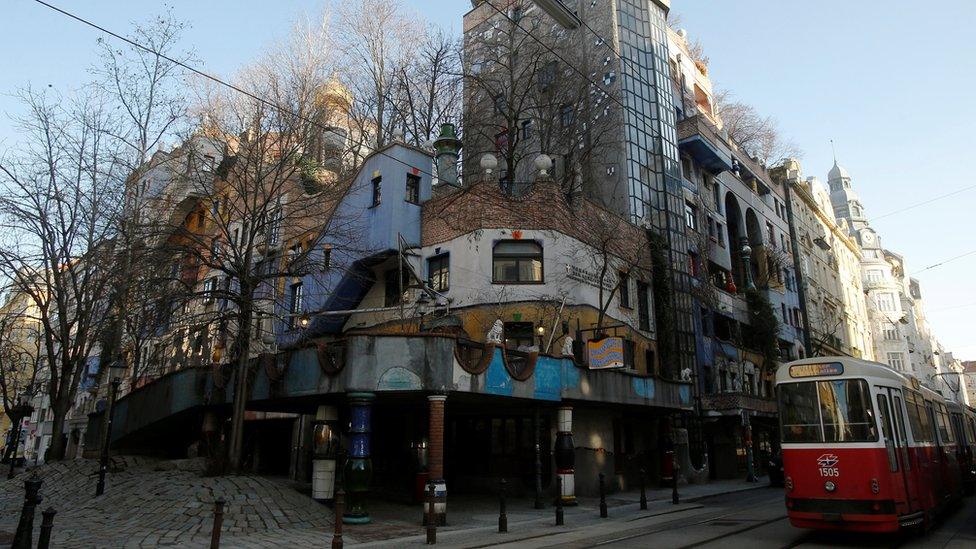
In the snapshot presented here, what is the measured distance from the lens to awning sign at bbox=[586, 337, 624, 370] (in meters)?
18.7

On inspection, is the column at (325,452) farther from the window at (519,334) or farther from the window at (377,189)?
the window at (377,189)

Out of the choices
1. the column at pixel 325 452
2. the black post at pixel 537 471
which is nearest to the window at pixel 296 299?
the column at pixel 325 452

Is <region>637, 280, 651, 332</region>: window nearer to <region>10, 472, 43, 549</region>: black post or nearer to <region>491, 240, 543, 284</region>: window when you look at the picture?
<region>491, 240, 543, 284</region>: window

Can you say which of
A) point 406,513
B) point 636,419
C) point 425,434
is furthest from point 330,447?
point 636,419

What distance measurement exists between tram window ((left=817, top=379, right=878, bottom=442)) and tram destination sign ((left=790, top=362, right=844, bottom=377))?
179mm

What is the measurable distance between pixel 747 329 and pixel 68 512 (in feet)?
116

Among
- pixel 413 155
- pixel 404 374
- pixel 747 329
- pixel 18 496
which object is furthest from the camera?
pixel 747 329

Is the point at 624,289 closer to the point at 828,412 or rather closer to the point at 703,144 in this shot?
the point at 703,144

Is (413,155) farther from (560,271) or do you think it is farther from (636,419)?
(636,419)

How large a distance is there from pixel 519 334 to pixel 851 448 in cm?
1282

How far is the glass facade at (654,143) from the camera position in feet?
98.9

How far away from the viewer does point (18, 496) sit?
19797mm

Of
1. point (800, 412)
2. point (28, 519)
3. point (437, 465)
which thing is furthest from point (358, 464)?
point (800, 412)

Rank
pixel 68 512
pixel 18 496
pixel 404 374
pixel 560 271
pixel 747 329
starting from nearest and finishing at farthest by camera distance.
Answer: pixel 404 374
pixel 68 512
pixel 18 496
pixel 560 271
pixel 747 329
